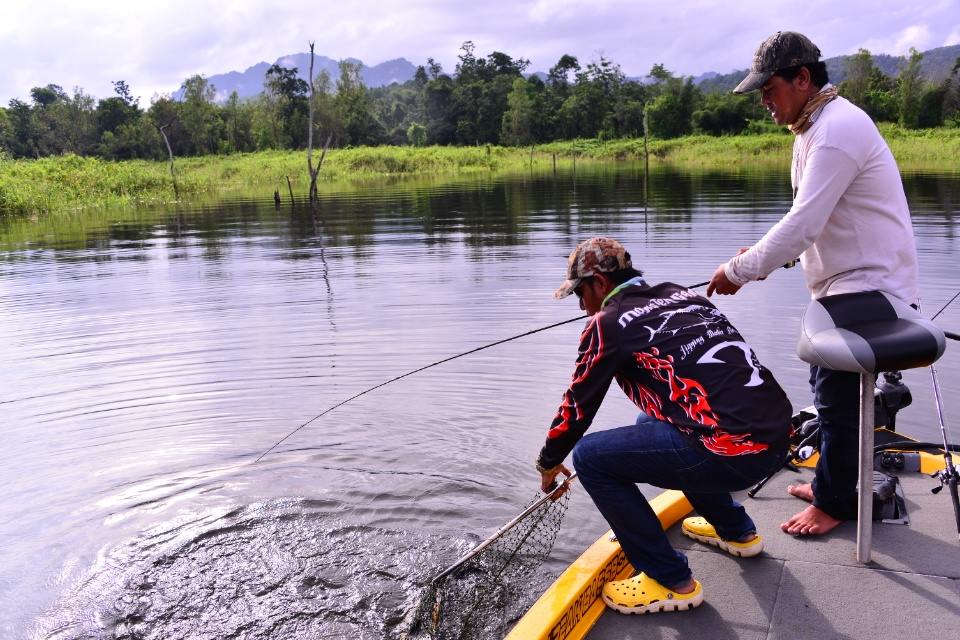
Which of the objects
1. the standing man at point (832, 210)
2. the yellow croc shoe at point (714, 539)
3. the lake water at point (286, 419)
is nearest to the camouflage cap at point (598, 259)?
the standing man at point (832, 210)

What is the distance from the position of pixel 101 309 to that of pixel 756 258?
9820 millimetres

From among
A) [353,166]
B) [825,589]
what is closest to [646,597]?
[825,589]

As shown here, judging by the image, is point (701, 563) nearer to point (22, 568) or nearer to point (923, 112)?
point (22, 568)

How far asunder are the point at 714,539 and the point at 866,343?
43.9 inches

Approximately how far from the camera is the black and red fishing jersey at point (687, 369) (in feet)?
8.41

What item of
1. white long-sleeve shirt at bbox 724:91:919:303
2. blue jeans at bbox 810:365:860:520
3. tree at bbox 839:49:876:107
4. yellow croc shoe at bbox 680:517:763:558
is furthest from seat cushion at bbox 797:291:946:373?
tree at bbox 839:49:876:107

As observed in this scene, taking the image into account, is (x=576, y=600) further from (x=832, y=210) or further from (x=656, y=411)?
(x=832, y=210)

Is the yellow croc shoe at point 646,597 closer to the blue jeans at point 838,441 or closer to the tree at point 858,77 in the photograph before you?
the blue jeans at point 838,441

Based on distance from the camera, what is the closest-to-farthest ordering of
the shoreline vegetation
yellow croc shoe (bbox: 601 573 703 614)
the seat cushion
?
the seat cushion < yellow croc shoe (bbox: 601 573 703 614) < the shoreline vegetation

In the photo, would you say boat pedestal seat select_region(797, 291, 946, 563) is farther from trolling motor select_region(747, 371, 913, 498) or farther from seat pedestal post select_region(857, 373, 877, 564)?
trolling motor select_region(747, 371, 913, 498)

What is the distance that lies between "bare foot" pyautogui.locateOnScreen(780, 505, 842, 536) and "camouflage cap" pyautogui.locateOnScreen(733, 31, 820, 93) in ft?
5.97

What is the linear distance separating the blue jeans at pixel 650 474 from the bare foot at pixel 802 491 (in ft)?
2.95

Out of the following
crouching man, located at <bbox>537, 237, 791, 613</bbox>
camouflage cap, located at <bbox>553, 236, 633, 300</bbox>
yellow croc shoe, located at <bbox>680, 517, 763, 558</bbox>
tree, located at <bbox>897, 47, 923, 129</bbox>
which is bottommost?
yellow croc shoe, located at <bbox>680, 517, 763, 558</bbox>

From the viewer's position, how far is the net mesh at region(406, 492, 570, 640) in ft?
11.2
